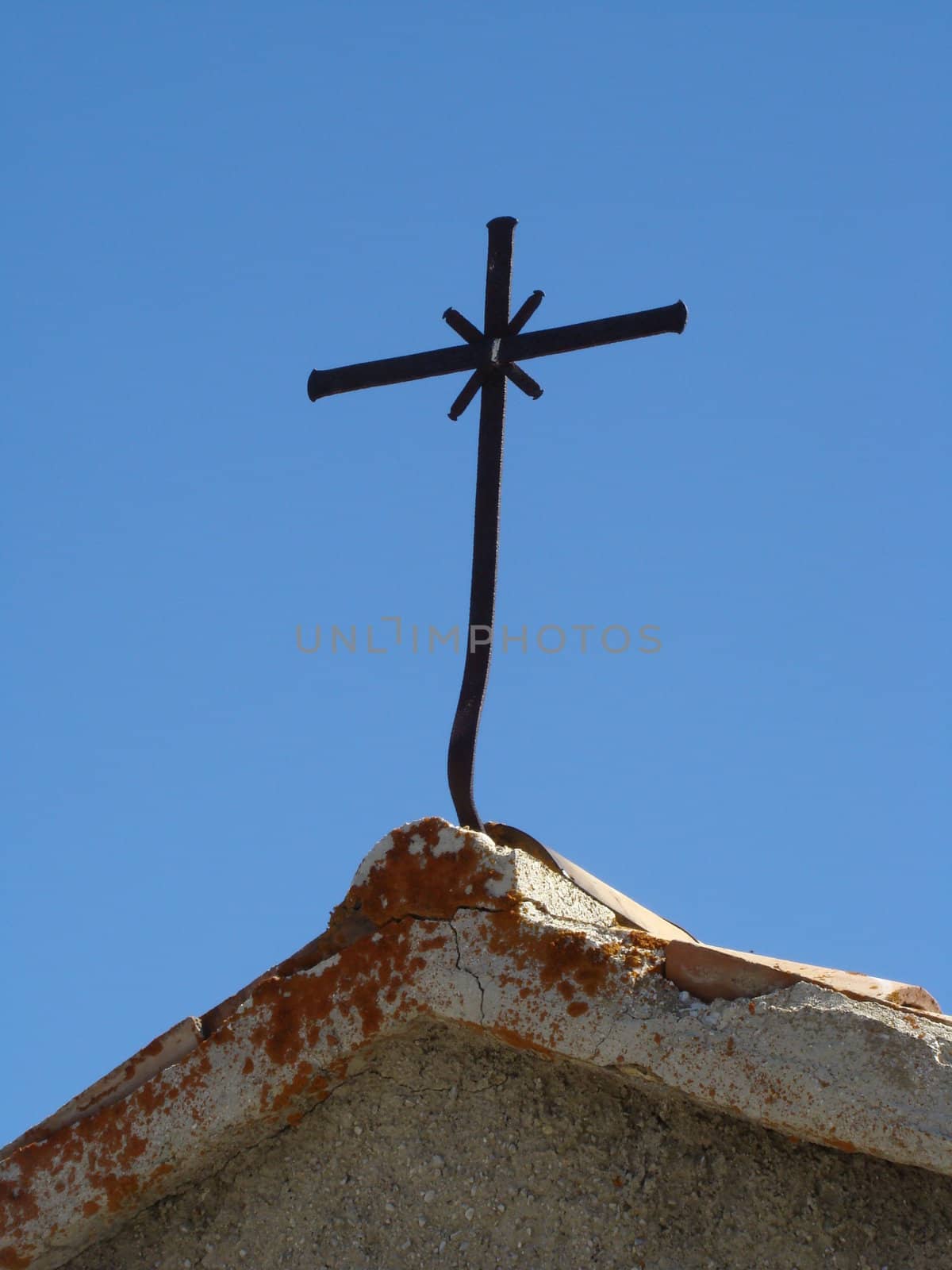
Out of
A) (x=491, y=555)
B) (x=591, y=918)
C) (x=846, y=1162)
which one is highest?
(x=491, y=555)

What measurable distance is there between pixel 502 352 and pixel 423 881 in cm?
146

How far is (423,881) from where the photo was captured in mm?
2488

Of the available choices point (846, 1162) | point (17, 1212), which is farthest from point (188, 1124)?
point (846, 1162)

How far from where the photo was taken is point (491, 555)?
10.6 feet

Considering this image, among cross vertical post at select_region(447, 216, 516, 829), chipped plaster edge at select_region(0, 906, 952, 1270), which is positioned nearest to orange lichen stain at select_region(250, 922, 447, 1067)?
chipped plaster edge at select_region(0, 906, 952, 1270)

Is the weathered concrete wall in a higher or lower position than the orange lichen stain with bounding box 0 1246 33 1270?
higher

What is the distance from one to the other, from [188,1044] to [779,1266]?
3.63 ft

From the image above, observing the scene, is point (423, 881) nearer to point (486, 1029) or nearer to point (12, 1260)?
point (486, 1029)

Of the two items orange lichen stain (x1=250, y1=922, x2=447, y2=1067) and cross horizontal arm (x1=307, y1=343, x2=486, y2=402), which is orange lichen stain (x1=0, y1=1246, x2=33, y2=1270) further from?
cross horizontal arm (x1=307, y1=343, x2=486, y2=402)

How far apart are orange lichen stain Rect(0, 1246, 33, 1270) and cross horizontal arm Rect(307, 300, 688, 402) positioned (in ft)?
6.95

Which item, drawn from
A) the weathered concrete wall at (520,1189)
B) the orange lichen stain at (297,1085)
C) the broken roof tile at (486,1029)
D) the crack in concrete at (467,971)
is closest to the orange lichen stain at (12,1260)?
the broken roof tile at (486,1029)

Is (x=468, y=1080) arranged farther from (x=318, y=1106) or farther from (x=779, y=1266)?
(x=779, y=1266)

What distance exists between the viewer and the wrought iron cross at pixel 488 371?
3.11 meters

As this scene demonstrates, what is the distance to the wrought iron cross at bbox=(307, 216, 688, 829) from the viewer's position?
3.11m
